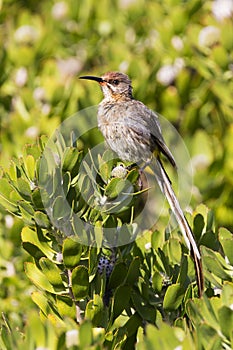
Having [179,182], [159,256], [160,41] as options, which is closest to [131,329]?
[159,256]

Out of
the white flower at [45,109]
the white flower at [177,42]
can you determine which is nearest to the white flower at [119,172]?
the white flower at [45,109]

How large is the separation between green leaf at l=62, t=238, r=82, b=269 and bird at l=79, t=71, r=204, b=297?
0.60m

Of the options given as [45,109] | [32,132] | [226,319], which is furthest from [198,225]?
[45,109]

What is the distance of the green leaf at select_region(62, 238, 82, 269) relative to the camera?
5.13 feet

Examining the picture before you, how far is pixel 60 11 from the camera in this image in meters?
4.23

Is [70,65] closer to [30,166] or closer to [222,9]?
[222,9]

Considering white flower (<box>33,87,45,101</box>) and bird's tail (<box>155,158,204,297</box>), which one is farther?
white flower (<box>33,87,45,101</box>)

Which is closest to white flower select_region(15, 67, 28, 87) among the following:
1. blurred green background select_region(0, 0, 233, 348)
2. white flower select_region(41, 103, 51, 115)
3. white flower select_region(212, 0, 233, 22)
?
blurred green background select_region(0, 0, 233, 348)

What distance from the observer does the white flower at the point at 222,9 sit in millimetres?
3845

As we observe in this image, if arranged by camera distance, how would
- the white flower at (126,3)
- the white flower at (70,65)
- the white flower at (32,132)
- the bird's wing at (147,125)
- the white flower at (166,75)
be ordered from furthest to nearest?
the white flower at (70,65) → the white flower at (126,3) → the white flower at (166,75) → the white flower at (32,132) → the bird's wing at (147,125)

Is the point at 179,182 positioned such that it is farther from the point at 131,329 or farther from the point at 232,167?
the point at 131,329

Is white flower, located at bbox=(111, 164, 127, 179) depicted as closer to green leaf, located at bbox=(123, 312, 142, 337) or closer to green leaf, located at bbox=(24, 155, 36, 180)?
green leaf, located at bbox=(24, 155, 36, 180)

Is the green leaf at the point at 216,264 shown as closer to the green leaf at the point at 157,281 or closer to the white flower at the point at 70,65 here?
the green leaf at the point at 157,281

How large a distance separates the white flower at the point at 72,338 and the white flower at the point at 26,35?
2.79 metres
